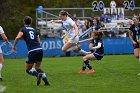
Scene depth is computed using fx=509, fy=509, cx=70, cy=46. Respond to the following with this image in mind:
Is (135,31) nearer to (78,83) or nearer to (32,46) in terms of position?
(78,83)

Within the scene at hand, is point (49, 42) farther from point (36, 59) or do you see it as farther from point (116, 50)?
point (36, 59)

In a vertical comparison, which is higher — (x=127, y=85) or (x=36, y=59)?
(x=36, y=59)

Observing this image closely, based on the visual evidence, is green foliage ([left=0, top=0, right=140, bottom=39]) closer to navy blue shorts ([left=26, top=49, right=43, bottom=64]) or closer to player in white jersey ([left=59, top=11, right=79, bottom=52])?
player in white jersey ([left=59, top=11, right=79, bottom=52])

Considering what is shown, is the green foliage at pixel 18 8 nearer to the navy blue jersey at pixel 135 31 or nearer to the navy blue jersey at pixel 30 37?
the navy blue jersey at pixel 135 31

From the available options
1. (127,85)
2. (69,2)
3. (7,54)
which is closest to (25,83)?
(127,85)

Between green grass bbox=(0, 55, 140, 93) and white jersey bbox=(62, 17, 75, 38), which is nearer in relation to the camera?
green grass bbox=(0, 55, 140, 93)

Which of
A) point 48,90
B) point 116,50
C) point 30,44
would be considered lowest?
point 116,50

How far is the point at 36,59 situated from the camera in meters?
14.5

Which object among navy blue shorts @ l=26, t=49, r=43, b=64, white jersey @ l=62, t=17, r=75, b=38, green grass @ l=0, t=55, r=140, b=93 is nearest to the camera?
green grass @ l=0, t=55, r=140, b=93

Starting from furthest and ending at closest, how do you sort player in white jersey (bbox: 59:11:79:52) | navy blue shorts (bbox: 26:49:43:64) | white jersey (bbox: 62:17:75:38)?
white jersey (bbox: 62:17:75:38)
player in white jersey (bbox: 59:11:79:52)
navy blue shorts (bbox: 26:49:43:64)

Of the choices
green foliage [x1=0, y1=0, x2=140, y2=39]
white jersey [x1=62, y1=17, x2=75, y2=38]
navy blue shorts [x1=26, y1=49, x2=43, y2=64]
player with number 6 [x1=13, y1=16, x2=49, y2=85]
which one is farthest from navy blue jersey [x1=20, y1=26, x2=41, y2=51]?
green foliage [x1=0, y1=0, x2=140, y2=39]

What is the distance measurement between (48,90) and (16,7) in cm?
3229

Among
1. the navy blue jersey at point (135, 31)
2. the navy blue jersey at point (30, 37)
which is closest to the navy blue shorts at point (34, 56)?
the navy blue jersey at point (30, 37)

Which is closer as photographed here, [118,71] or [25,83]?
[25,83]
